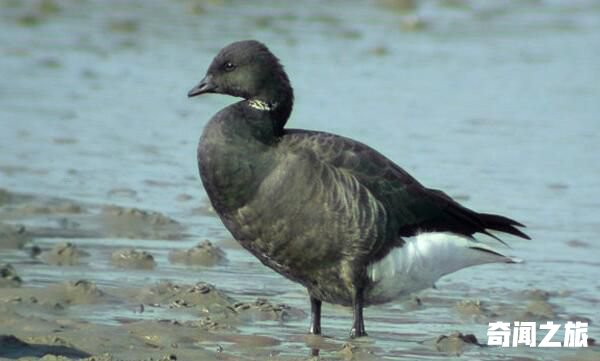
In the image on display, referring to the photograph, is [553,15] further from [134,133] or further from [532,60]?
[134,133]

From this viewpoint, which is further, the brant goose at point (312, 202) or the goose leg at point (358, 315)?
the goose leg at point (358, 315)

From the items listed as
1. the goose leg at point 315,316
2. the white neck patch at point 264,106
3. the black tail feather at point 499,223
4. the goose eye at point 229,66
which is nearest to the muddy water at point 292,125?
the goose leg at point 315,316

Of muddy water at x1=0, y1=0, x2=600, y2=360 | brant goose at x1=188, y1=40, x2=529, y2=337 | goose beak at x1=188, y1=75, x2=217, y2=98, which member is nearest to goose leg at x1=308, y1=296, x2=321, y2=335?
brant goose at x1=188, y1=40, x2=529, y2=337

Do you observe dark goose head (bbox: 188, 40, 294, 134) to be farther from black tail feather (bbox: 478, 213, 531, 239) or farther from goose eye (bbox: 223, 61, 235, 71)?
black tail feather (bbox: 478, 213, 531, 239)

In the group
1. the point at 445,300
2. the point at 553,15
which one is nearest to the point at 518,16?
the point at 553,15

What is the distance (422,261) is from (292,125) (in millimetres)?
6180

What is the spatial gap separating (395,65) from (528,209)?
22.3 feet

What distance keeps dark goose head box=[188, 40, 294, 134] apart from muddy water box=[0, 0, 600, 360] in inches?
49.9

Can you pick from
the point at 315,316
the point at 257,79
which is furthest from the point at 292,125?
the point at 315,316

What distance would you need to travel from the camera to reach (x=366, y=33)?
834 inches

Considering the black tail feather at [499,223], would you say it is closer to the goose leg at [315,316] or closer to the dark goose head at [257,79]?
the goose leg at [315,316]

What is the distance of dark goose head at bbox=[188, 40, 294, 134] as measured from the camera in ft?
29.6

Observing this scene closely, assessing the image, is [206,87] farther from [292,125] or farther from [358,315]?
[292,125]

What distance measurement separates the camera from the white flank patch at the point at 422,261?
8.98 meters
